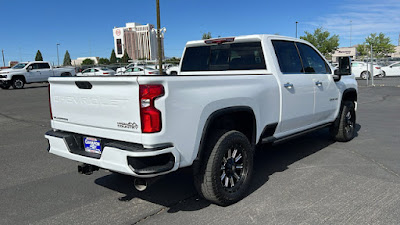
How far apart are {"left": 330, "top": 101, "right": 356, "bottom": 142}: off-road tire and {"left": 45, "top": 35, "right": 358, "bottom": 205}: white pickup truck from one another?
1146 mm

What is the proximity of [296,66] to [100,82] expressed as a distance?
3.00 metres

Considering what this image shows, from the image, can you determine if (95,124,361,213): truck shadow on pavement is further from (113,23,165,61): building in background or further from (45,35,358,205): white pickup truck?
→ (113,23,165,61): building in background

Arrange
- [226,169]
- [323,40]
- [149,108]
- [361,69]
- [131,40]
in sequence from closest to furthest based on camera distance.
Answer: [149,108] → [226,169] → [361,69] → [323,40] → [131,40]

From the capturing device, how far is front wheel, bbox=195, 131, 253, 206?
344 cm

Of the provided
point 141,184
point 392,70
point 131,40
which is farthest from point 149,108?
point 131,40

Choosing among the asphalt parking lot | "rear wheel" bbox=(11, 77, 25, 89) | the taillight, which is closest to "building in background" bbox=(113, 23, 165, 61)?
"rear wheel" bbox=(11, 77, 25, 89)

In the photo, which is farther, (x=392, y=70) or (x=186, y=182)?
(x=392, y=70)

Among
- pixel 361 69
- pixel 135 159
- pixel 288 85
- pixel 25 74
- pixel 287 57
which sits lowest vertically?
pixel 135 159

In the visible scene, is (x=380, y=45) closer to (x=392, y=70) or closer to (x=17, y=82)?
(x=392, y=70)

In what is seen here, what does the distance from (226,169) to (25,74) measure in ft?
79.5

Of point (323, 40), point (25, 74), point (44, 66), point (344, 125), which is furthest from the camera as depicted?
point (323, 40)

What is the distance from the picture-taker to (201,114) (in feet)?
10.7

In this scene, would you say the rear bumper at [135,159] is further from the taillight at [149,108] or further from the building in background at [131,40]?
the building in background at [131,40]

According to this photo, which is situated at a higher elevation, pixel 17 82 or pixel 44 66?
pixel 44 66
